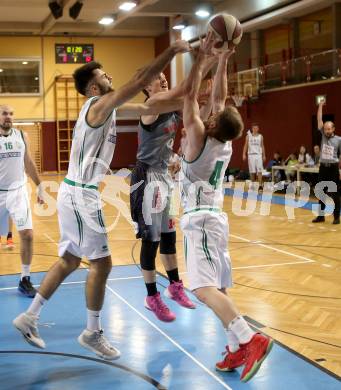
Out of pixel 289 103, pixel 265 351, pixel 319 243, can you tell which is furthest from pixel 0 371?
pixel 289 103

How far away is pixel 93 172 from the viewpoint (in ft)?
13.7

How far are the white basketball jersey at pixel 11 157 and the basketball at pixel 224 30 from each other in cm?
317

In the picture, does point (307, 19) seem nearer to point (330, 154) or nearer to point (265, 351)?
point (330, 154)

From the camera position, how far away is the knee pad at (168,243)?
16.4 feet

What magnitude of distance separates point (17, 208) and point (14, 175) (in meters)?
0.43

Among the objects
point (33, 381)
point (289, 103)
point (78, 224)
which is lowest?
point (33, 381)

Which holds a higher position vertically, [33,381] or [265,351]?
[265,351]

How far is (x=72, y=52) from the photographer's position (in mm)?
24344

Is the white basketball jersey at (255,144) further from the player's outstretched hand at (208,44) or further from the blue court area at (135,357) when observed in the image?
the player's outstretched hand at (208,44)

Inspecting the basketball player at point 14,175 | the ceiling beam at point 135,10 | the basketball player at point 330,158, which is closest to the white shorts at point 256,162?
the basketball player at point 330,158

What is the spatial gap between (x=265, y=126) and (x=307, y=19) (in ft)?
13.6

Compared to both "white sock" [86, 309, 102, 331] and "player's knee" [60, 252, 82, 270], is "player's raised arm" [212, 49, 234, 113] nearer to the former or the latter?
"player's knee" [60, 252, 82, 270]

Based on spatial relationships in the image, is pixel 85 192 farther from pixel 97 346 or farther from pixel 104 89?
pixel 97 346

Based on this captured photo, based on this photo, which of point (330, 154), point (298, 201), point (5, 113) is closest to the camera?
point (5, 113)
